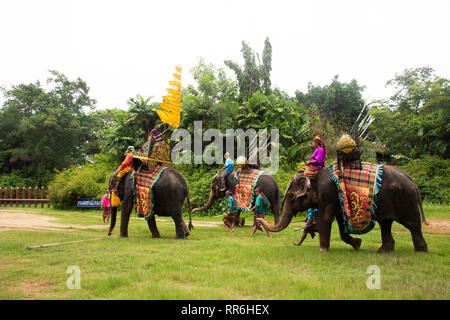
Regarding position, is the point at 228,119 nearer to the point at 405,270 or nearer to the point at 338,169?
the point at 338,169

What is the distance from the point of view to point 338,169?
618cm

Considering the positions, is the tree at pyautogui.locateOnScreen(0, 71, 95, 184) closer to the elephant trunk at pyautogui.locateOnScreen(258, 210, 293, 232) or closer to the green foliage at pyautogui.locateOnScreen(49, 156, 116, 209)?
the green foliage at pyautogui.locateOnScreen(49, 156, 116, 209)

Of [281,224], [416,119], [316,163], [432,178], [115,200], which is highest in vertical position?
[416,119]

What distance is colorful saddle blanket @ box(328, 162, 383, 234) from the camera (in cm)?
575

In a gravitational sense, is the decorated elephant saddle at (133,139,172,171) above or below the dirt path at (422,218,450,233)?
above

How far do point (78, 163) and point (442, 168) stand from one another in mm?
29834

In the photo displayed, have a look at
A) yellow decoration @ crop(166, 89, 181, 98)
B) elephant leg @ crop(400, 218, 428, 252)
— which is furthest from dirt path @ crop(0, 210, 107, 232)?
elephant leg @ crop(400, 218, 428, 252)

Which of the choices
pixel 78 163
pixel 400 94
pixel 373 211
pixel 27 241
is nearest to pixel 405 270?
pixel 373 211

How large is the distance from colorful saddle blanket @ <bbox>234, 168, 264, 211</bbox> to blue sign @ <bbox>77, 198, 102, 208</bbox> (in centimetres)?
1141

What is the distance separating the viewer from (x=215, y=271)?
4555mm

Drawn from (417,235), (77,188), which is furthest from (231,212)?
(77,188)

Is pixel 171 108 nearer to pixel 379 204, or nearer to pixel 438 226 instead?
pixel 379 204

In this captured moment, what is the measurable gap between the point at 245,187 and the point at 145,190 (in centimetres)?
329

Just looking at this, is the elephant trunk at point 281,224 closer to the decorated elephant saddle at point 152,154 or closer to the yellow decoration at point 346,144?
the yellow decoration at point 346,144
